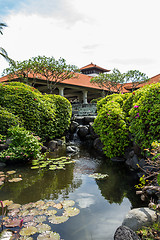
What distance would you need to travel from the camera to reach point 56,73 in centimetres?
1867

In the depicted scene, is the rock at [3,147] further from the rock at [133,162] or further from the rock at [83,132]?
the rock at [83,132]

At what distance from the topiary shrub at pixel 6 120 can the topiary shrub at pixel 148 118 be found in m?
4.54

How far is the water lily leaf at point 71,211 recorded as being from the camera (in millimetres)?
3008

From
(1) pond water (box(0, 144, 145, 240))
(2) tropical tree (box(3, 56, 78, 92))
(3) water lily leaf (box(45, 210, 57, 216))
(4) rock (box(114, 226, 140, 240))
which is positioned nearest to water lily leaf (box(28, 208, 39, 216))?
(3) water lily leaf (box(45, 210, 57, 216))

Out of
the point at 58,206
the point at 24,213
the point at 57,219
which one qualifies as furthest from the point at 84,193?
the point at 24,213

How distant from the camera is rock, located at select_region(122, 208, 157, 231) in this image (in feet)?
8.19

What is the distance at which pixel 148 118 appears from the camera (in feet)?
14.8

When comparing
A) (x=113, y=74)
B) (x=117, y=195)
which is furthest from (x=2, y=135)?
(x=113, y=74)

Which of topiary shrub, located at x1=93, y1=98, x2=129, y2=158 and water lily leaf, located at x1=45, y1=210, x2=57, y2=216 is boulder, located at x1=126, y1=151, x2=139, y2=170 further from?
water lily leaf, located at x1=45, y1=210, x2=57, y2=216

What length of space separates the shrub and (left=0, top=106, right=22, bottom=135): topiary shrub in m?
0.42

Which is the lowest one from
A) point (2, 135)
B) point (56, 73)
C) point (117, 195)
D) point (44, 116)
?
point (117, 195)

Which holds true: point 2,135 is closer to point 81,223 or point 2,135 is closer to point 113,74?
point 81,223

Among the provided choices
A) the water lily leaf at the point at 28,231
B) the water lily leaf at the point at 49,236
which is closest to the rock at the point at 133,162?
the water lily leaf at the point at 49,236

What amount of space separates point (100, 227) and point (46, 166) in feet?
11.0
